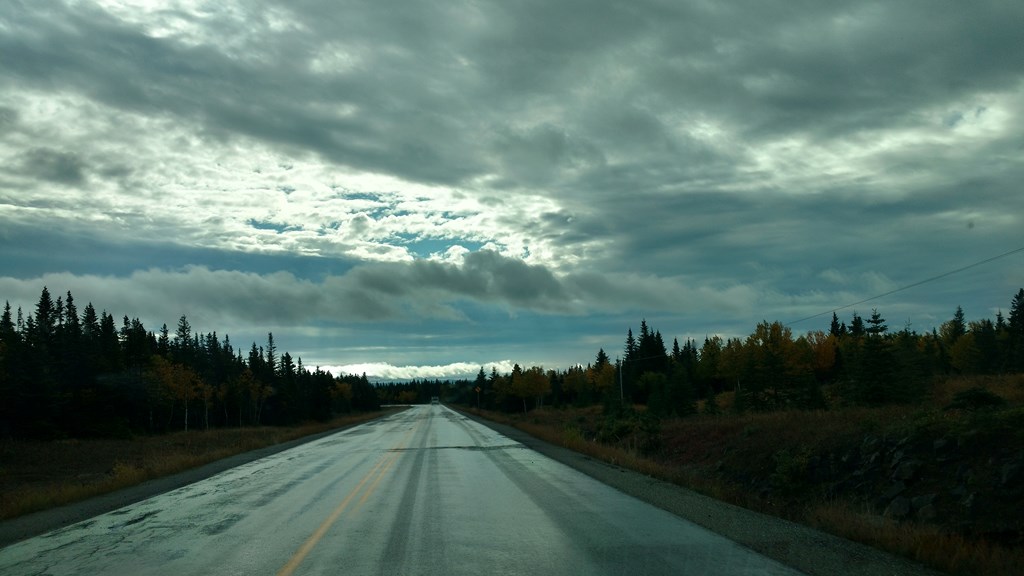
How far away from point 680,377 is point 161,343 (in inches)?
3423

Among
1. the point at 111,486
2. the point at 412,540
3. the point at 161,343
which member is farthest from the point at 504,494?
the point at 161,343

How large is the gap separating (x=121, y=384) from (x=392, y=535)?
251 ft

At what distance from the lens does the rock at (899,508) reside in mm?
14800

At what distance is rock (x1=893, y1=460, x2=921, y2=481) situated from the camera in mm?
16469

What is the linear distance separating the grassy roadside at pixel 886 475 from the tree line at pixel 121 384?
183 feet

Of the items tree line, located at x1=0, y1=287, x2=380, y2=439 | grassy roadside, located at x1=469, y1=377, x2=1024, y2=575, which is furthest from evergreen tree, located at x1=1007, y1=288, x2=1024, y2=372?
tree line, located at x1=0, y1=287, x2=380, y2=439

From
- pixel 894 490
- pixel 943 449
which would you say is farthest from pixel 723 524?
pixel 943 449

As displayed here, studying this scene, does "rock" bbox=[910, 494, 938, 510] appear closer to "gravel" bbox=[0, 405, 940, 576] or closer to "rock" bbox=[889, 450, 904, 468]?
"rock" bbox=[889, 450, 904, 468]

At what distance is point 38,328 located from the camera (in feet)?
303

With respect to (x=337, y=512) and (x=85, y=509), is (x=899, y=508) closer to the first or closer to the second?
(x=337, y=512)

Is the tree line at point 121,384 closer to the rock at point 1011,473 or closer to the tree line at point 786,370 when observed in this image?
the tree line at point 786,370

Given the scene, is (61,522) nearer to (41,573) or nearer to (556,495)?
(41,573)

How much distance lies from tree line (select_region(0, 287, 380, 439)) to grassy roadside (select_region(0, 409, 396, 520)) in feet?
15.3

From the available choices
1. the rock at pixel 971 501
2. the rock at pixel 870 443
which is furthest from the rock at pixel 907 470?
the rock at pixel 971 501
